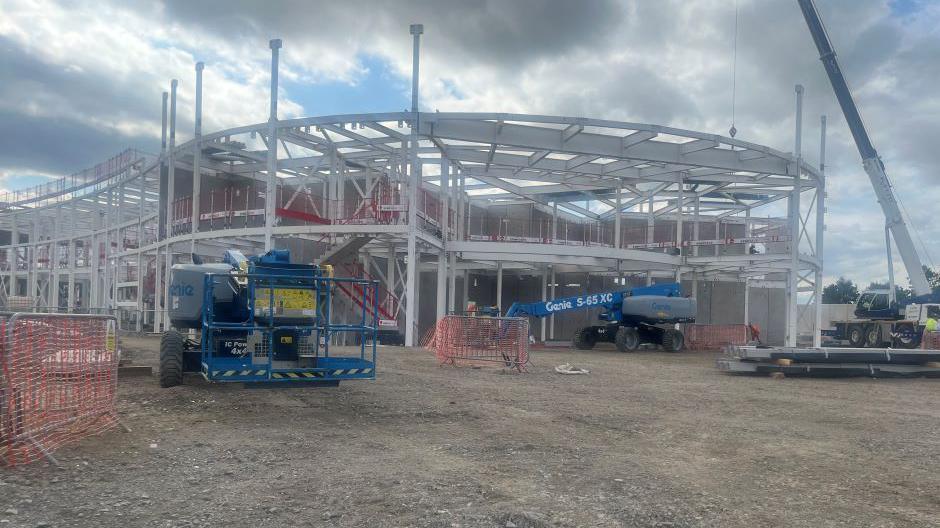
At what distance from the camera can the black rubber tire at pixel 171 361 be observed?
398 inches

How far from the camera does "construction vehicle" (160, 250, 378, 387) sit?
9.02 m

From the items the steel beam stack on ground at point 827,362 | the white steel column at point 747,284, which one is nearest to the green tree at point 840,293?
the white steel column at point 747,284

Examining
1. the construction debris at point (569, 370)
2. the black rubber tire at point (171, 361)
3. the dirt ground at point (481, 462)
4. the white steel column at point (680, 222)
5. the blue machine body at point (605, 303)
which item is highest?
the white steel column at point (680, 222)

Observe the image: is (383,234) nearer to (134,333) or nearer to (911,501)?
(134,333)

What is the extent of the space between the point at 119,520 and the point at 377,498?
5.94 ft

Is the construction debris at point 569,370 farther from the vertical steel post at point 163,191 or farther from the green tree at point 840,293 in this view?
the green tree at point 840,293

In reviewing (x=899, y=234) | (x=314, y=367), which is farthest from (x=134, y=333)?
(x=899, y=234)

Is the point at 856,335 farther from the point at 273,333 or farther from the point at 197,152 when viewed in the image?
the point at 197,152

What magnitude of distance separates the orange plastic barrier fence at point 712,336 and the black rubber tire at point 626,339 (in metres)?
4.23

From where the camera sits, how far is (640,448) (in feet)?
24.3

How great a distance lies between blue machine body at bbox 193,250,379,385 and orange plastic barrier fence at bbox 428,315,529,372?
233 inches

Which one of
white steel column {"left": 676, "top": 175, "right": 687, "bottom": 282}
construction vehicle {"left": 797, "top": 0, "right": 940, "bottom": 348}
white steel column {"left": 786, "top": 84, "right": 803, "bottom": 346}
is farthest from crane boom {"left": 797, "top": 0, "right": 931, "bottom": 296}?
white steel column {"left": 676, "top": 175, "right": 687, "bottom": 282}

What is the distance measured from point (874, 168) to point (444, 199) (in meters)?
18.2

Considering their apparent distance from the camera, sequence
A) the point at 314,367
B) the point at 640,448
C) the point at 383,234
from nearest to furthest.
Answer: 1. the point at 640,448
2. the point at 314,367
3. the point at 383,234
